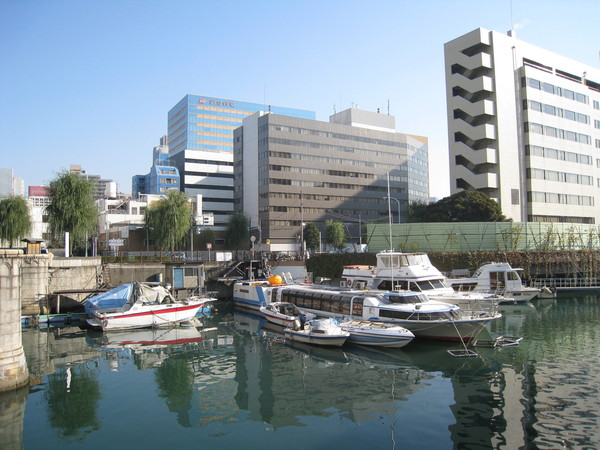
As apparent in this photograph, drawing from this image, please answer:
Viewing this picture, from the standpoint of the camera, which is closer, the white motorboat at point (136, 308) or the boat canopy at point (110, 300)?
the white motorboat at point (136, 308)

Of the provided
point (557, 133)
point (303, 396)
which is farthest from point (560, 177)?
point (303, 396)

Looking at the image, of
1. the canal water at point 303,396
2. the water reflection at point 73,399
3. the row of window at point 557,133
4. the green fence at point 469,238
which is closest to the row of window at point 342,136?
the row of window at point 557,133

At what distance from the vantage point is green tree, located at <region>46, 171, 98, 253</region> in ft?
166

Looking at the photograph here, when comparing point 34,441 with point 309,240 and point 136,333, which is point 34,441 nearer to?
point 136,333

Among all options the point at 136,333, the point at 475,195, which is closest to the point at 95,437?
the point at 136,333

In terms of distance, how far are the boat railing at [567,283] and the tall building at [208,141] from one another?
259ft

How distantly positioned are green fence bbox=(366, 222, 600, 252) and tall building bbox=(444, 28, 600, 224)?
17.3 meters

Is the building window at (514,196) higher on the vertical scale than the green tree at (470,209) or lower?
higher

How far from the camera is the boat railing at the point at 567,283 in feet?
184

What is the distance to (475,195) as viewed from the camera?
240ft

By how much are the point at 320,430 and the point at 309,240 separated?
77.2 meters

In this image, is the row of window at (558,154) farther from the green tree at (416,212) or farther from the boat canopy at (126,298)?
the boat canopy at (126,298)

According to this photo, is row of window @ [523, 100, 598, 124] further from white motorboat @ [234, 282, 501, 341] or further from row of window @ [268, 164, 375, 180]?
white motorboat @ [234, 282, 501, 341]

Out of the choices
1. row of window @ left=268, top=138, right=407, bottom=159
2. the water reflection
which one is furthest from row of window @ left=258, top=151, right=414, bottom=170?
the water reflection
